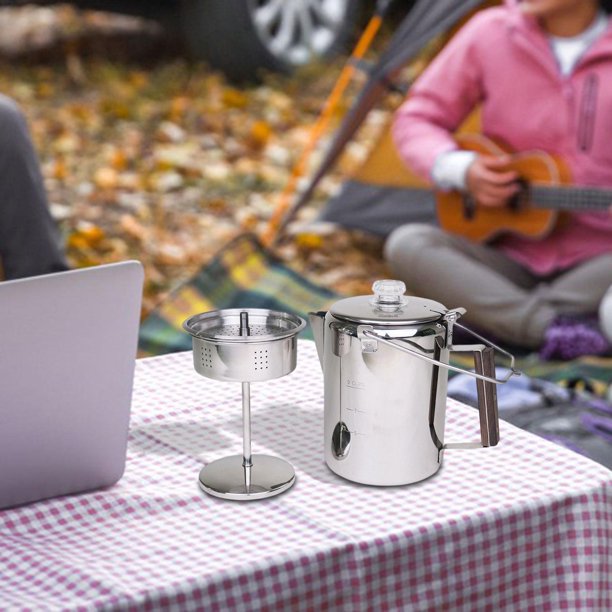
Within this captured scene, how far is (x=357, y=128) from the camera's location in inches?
129

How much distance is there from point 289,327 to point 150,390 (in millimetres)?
284

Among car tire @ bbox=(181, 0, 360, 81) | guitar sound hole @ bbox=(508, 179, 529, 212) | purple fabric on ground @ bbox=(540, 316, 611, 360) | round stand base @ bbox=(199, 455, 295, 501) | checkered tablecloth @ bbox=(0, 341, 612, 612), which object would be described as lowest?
purple fabric on ground @ bbox=(540, 316, 611, 360)

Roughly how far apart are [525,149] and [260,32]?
7.31ft

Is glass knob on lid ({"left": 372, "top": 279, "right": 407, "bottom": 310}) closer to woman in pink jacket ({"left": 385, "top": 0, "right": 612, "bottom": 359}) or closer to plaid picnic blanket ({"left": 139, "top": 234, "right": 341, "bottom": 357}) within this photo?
plaid picnic blanket ({"left": 139, "top": 234, "right": 341, "bottom": 357})

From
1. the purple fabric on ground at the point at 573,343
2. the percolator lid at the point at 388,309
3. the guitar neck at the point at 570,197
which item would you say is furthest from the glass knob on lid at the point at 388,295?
the guitar neck at the point at 570,197

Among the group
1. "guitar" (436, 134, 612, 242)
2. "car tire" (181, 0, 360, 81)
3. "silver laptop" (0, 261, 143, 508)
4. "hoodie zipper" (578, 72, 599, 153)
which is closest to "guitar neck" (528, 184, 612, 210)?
"guitar" (436, 134, 612, 242)

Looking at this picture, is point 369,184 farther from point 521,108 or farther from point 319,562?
point 319,562

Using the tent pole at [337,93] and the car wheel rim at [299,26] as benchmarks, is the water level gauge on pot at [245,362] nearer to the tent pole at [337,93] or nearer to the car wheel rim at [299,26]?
the tent pole at [337,93]

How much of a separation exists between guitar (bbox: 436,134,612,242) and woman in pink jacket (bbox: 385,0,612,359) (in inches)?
1.3

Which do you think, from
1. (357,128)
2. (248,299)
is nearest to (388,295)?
(248,299)

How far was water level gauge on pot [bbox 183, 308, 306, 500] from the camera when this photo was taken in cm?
87

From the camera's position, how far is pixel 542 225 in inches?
110

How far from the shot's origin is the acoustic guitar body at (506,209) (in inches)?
109

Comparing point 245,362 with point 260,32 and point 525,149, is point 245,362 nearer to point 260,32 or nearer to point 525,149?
point 525,149
